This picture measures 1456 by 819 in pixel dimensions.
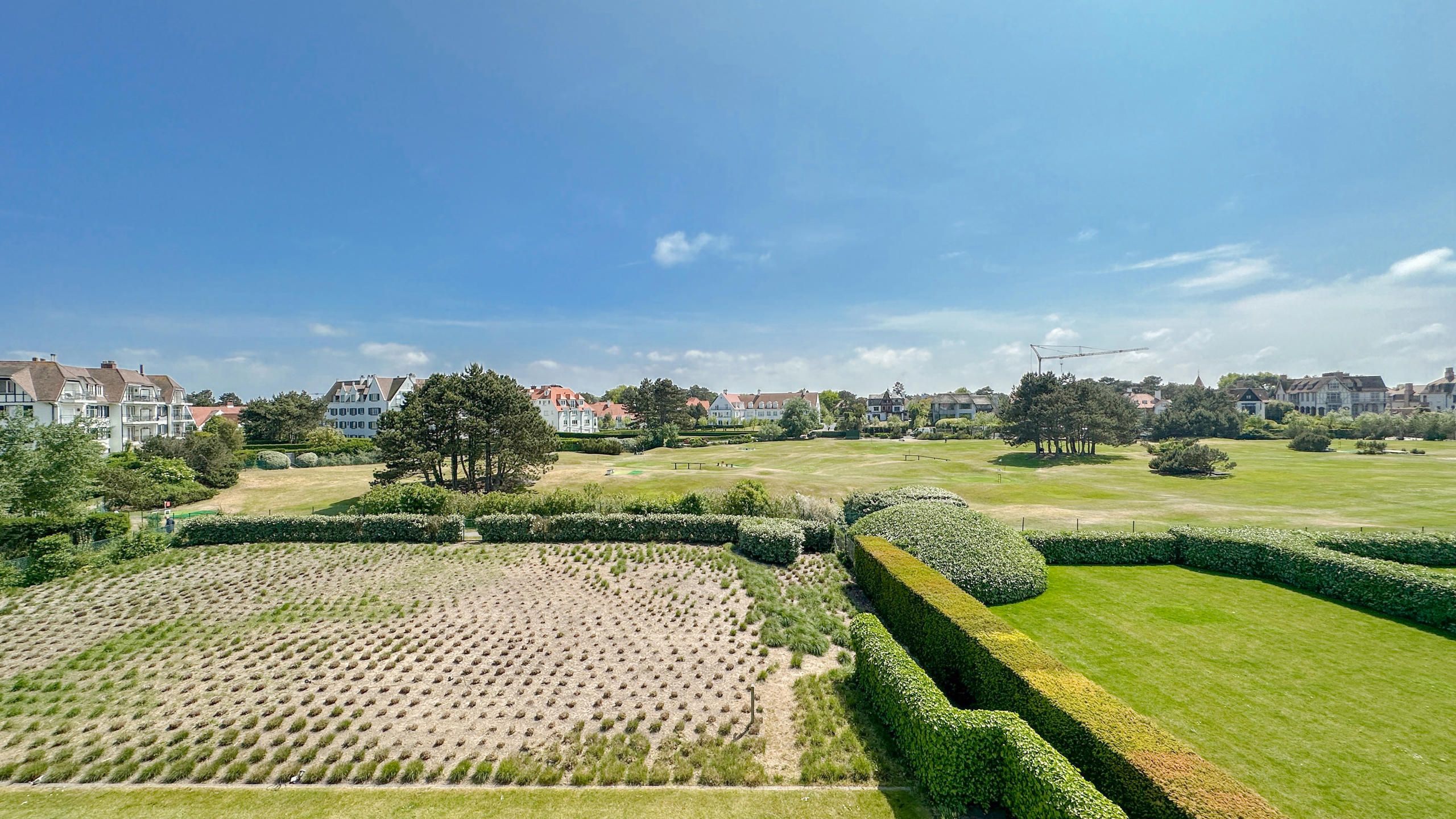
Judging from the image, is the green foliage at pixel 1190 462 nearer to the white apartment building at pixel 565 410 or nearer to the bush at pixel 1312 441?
the bush at pixel 1312 441

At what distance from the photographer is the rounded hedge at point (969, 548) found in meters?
18.1

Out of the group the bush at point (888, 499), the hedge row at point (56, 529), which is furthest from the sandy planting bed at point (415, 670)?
the bush at point (888, 499)

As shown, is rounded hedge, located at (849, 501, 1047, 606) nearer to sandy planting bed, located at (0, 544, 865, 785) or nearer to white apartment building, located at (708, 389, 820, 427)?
sandy planting bed, located at (0, 544, 865, 785)

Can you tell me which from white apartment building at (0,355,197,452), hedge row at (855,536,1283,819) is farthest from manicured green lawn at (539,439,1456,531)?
white apartment building at (0,355,197,452)

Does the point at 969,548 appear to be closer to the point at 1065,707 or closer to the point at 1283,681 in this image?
the point at 1283,681

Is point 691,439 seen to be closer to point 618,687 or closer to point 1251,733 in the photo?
point 618,687

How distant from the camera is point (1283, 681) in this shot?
497 inches

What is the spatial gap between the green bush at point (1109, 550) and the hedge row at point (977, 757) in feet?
48.7

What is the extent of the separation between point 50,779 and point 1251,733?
2480 centimetres

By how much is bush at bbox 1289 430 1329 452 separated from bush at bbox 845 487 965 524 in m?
69.8

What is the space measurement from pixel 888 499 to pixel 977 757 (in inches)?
739

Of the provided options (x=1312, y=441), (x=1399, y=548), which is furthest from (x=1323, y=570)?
(x=1312, y=441)

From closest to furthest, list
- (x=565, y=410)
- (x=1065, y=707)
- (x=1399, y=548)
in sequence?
(x=1065, y=707), (x=1399, y=548), (x=565, y=410)

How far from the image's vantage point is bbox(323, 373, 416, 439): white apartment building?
3460 inches
